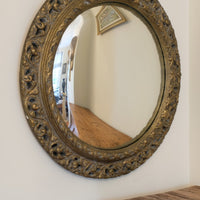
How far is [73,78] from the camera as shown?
1.05 metres

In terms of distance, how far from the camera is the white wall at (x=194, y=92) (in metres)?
1.42

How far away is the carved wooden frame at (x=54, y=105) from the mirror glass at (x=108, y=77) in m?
0.03

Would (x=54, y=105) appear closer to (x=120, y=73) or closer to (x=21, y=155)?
(x=21, y=155)

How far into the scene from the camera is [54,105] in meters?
0.99

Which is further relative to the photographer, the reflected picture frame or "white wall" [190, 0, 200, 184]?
"white wall" [190, 0, 200, 184]

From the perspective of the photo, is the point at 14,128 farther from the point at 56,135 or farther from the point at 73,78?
the point at 73,78

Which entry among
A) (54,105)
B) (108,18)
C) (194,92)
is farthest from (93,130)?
(194,92)

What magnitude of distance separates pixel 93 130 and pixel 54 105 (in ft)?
0.66

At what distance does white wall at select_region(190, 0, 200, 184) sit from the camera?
142cm

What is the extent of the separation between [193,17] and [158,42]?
0.31 m

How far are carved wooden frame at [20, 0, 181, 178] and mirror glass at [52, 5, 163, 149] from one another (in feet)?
0.10

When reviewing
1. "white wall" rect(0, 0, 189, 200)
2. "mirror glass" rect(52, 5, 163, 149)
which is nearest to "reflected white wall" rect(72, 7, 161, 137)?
"mirror glass" rect(52, 5, 163, 149)

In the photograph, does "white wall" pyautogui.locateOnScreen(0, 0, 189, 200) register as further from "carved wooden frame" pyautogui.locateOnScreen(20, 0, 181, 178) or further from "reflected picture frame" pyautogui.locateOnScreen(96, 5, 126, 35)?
"reflected picture frame" pyautogui.locateOnScreen(96, 5, 126, 35)

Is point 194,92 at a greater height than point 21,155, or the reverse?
point 194,92
